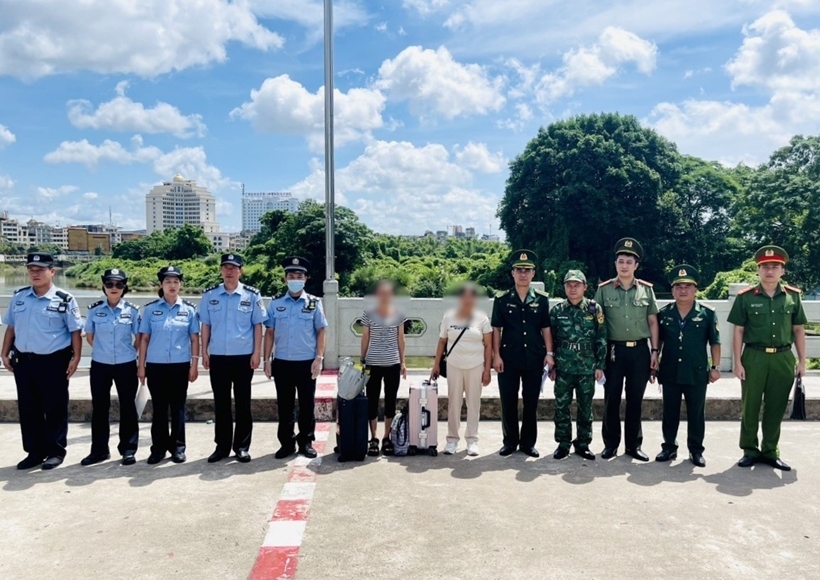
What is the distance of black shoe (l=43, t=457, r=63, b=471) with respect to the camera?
16.2ft

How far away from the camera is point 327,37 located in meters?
8.12

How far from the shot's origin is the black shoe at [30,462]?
16.2 ft

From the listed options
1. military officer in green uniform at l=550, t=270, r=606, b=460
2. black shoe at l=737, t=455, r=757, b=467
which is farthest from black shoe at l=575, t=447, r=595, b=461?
black shoe at l=737, t=455, r=757, b=467

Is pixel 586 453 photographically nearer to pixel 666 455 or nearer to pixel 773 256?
pixel 666 455

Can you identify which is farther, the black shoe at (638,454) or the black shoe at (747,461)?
the black shoe at (638,454)

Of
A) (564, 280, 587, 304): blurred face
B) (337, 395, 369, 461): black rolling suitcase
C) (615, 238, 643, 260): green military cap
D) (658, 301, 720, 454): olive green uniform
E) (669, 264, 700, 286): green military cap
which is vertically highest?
(615, 238, 643, 260): green military cap

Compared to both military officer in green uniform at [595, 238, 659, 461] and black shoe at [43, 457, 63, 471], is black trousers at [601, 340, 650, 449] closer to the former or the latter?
military officer in green uniform at [595, 238, 659, 461]

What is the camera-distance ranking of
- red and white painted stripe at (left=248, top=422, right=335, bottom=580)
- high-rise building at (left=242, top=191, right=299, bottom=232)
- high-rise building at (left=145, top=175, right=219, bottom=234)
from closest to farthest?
red and white painted stripe at (left=248, top=422, right=335, bottom=580) < high-rise building at (left=145, top=175, right=219, bottom=234) < high-rise building at (left=242, top=191, right=299, bottom=232)

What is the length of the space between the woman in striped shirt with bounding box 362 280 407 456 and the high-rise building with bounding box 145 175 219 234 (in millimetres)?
144891

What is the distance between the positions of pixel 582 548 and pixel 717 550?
750 millimetres

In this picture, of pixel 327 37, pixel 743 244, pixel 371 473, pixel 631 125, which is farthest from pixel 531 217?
pixel 371 473

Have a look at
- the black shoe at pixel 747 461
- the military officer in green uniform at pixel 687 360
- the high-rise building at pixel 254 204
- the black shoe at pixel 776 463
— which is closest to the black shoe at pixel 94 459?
the military officer in green uniform at pixel 687 360

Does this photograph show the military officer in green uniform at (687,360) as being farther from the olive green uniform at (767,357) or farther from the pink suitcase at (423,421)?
the pink suitcase at (423,421)

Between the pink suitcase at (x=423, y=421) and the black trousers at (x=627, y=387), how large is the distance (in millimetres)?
1418
